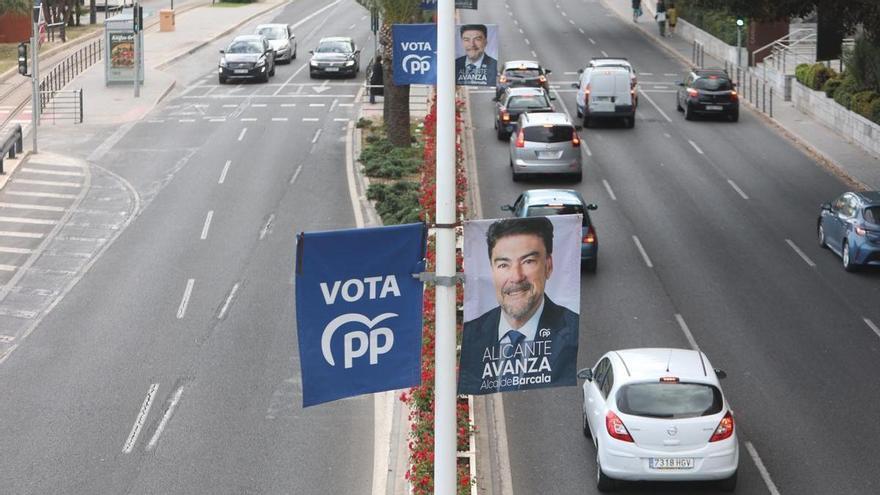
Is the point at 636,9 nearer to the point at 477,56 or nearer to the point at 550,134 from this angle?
the point at 550,134

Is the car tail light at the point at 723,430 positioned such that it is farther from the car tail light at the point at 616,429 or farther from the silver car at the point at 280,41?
the silver car at the point at 280,41

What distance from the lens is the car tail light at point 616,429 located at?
16688mm

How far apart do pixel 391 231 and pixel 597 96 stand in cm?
3692

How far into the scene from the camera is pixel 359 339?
9688 mm

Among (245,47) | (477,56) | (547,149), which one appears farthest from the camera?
(245,47)

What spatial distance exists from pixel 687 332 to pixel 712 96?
24.9 meters

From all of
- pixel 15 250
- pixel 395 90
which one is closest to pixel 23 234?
pixel 15 250

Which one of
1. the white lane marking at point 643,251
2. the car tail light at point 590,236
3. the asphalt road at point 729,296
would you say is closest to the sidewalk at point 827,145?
the asphalt road at point 729,296

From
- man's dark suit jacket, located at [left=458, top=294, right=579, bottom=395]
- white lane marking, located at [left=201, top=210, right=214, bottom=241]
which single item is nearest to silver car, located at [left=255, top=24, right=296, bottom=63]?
white lane marking, located at [left=201, top=210, right=214, bottom=241]

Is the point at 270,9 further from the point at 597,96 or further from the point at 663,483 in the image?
the point at 663,483

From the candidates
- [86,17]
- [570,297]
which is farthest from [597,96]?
[86,17]

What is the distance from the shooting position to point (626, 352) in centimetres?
1816

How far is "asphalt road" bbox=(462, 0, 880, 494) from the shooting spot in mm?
18812

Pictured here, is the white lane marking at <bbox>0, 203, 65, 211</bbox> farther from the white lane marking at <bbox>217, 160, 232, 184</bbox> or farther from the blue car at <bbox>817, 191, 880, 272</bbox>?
the blue car at <bbox>817, 191, 880, 272</bbox>
